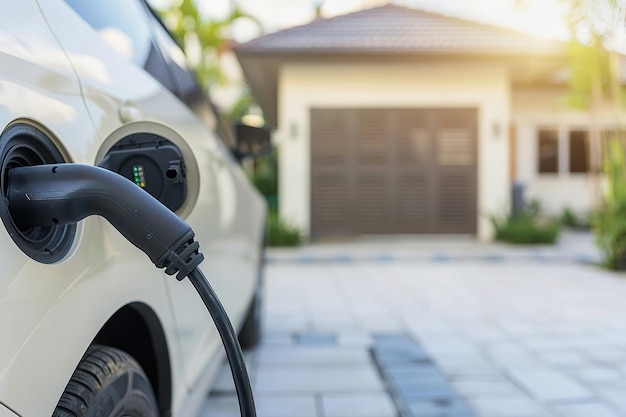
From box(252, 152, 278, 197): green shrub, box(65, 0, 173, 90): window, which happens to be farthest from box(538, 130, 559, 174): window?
box(65, 0, 173, 90): window

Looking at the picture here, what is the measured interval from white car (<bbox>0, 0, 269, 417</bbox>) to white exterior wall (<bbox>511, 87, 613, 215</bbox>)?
1232cm

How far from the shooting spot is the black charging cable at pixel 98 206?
3.43 ft

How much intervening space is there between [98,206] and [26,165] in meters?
0.19

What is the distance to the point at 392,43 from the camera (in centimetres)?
1041

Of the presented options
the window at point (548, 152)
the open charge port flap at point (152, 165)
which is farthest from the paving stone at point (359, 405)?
the window at point (548, 152)

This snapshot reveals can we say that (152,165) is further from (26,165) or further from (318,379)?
(318,379)

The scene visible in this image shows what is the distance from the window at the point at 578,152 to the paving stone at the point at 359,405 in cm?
1156

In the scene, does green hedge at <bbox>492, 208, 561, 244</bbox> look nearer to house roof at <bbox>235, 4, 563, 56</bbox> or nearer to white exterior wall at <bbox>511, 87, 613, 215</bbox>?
house roof at <bbox>235, 4, 563, 56</bbox>

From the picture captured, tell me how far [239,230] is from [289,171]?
7995 mm

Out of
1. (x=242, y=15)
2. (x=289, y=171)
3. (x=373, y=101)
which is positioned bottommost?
(x=289, y=171)

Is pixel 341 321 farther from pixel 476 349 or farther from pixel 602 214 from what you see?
pixel 602 214

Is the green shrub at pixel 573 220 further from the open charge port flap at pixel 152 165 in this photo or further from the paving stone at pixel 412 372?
the open charge port flap at pixel 152 165

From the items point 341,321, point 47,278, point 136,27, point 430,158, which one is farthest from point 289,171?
point 47,278

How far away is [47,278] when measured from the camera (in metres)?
1.05
